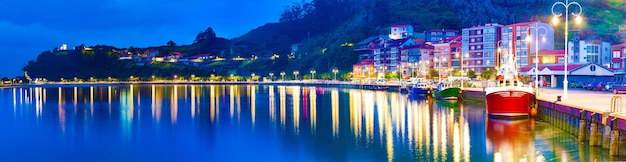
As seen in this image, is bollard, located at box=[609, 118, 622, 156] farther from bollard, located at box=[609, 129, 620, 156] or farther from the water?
the water

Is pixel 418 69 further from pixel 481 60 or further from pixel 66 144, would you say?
pixel 66 144

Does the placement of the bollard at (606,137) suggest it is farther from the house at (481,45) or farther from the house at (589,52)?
the house at (481,45)

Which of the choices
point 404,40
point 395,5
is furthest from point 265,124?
point 395,5

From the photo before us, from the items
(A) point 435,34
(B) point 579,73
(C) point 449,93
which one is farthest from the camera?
(A) point 435,34

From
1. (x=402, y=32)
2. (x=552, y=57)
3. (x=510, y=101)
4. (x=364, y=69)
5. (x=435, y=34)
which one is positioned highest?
(x=402, y=32)

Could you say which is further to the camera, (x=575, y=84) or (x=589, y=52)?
(x=589, y=52)

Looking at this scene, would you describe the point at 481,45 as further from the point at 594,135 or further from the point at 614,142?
the point at 614,142

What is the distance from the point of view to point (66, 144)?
28047 millimetres

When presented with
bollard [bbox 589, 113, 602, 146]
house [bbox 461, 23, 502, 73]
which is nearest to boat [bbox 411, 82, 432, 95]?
house [bbox 461, 23, 502, 73]

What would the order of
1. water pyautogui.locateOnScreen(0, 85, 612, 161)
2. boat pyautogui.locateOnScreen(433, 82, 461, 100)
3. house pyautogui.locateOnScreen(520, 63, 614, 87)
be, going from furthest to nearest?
house pyautogui.locateOnScreen(520, 63, 614, 87) < boat pyautogui.locateOnScreen(433, 82, 461, 100) < water pyautogui.locateOnScreen(0, 85, 612, 161)

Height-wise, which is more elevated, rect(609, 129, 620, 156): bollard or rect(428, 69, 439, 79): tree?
rect(428, 69, 439, 79): tree

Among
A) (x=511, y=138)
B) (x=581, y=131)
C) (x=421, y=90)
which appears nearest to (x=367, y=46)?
(x=421, y=90)

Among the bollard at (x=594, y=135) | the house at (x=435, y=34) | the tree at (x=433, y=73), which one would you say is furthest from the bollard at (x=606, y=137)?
the house at (x=435, y=34)

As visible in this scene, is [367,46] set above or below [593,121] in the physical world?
above
